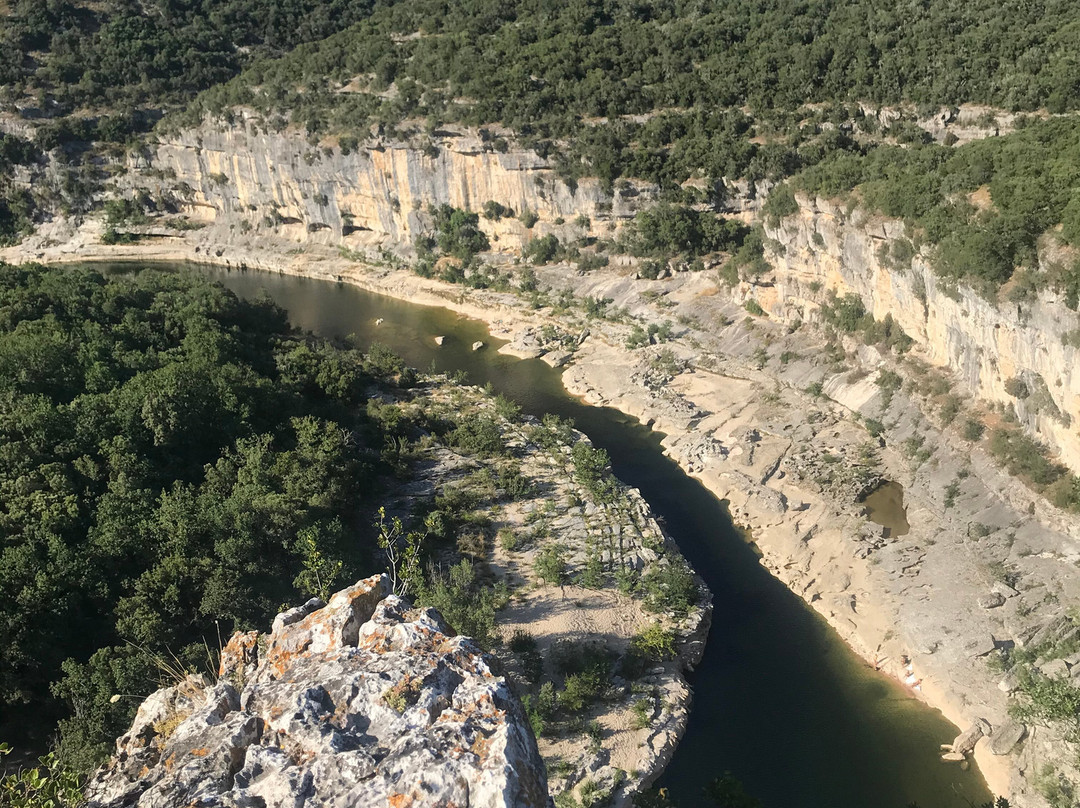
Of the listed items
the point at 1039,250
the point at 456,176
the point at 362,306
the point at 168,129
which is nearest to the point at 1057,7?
the point at 1039,250

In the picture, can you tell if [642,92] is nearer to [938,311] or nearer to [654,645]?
[938,311]

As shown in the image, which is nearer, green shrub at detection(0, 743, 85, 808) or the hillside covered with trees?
green shrub at detection(0, 743, 85, 808)

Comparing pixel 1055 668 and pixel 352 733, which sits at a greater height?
pixel 352 733

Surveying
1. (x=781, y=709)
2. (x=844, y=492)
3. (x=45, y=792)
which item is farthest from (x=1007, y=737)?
(x=45, y=792)

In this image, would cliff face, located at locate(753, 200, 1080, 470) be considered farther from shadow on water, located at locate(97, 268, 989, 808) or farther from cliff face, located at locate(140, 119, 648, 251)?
cliff face, located at locate(140, 119, 648, 251)

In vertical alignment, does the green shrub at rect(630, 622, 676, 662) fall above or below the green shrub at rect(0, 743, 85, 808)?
below

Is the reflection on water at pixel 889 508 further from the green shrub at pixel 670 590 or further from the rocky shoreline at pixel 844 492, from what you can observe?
the green shrub at pixel 670 590

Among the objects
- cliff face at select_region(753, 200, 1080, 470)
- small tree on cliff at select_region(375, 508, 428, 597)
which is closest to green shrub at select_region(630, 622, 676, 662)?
small tree on cliff at select_region(375, 508, 428, 597)
